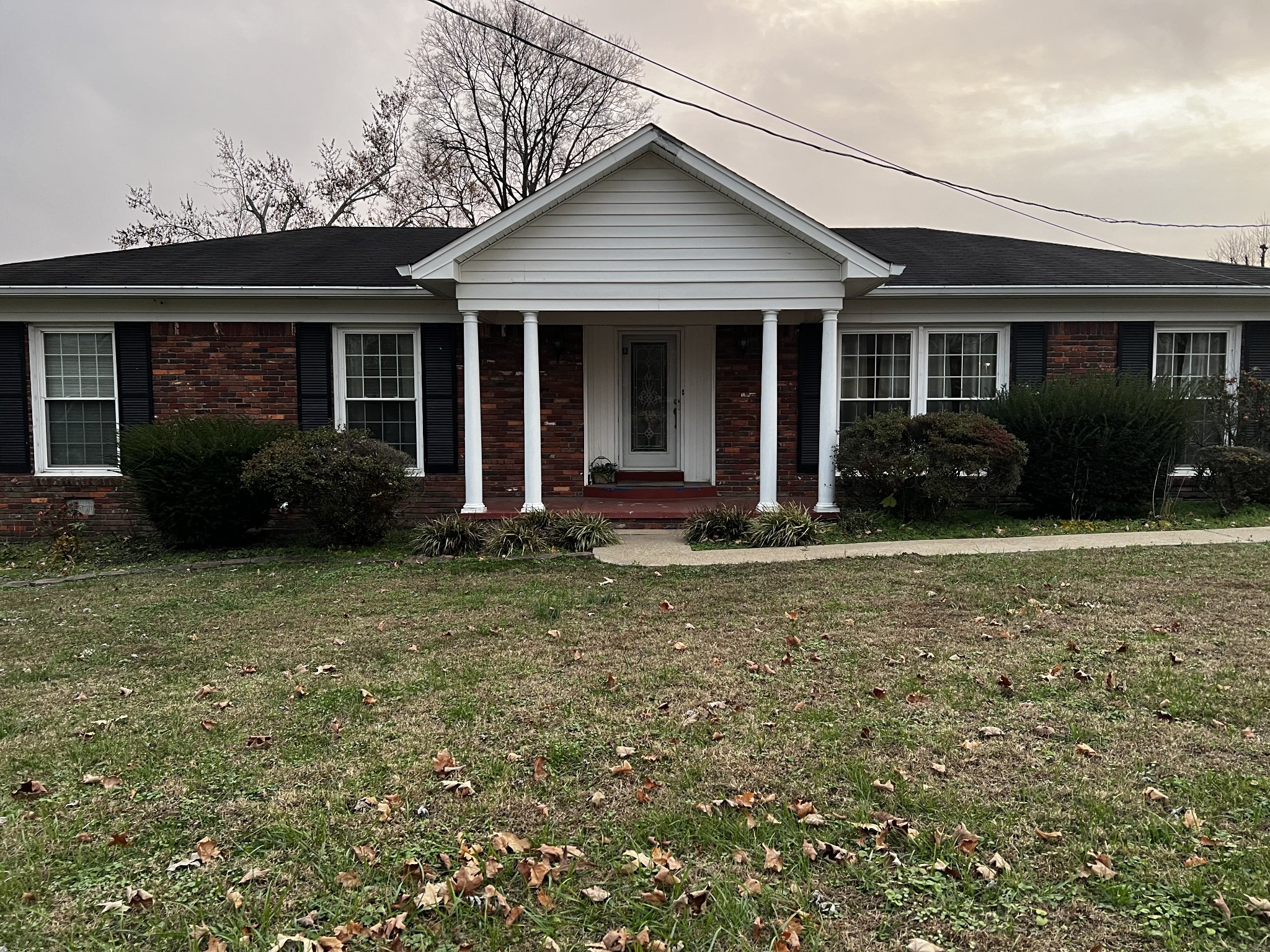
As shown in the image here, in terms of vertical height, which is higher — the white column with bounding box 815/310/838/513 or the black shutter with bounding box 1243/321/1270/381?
the black shutter with bounding box 1243/321/1270/381

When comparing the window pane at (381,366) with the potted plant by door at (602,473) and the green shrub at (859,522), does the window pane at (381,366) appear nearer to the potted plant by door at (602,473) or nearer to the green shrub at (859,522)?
the potted plant by door at (602,473)

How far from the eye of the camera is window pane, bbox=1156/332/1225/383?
11422 millimetres

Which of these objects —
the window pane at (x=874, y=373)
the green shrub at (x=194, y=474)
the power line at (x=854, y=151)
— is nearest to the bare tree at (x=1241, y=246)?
the power line at (x=854, y=151)

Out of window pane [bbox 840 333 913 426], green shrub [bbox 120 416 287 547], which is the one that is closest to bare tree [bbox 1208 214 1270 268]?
window pane [bbox 840 333 913 426]

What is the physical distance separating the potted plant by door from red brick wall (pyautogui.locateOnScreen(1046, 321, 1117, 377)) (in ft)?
21.2

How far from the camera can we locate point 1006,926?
2.27 metres

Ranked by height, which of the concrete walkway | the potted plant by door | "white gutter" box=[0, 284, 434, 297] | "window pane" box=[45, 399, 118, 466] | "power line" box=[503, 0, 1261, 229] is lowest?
the concrete walkway

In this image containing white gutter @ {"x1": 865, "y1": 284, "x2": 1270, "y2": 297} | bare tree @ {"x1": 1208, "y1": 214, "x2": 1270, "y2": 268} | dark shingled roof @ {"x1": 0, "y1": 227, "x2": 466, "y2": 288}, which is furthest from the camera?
bare tree @ {"x1": 1208, "y1": 214, "x2": 1270, "y2": 268}

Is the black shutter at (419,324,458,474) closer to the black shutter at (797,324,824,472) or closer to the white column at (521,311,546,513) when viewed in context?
the white column at (521,311,546,513)

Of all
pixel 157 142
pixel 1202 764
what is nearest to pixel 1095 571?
pixel 1202 764

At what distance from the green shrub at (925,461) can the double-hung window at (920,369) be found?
143cm

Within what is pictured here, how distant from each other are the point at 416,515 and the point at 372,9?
7.79 meters

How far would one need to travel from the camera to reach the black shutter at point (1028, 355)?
1109 cm

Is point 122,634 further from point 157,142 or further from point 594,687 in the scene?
point 157,142
